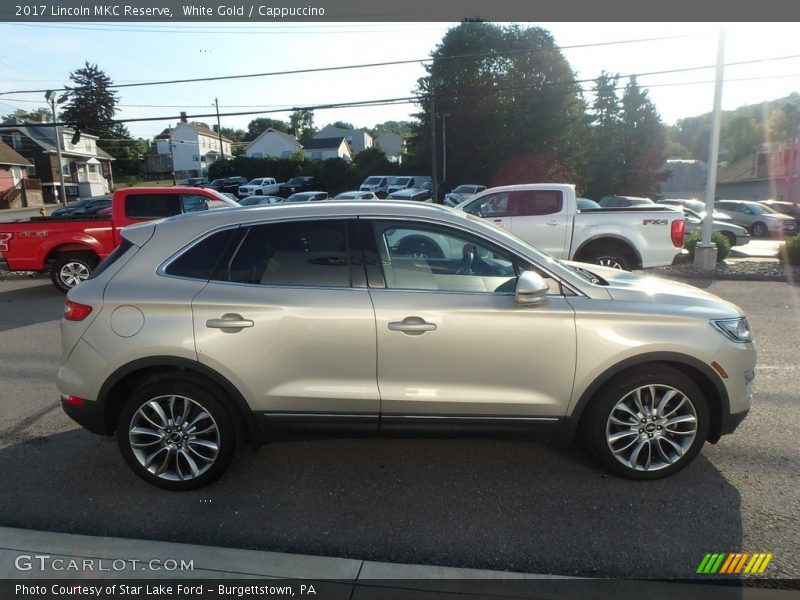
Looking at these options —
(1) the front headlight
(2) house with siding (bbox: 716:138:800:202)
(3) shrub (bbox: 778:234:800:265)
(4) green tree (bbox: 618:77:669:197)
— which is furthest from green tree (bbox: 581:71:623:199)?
(1) the front headlight

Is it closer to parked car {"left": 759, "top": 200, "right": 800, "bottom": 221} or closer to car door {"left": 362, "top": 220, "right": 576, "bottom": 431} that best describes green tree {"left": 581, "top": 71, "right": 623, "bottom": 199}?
parked car {"left": 759, "top": 200, "right": 800, "bottom": 221}

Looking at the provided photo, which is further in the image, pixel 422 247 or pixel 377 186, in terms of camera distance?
pixel 377 186

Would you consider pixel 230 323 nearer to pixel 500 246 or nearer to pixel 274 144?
pixel 500 246

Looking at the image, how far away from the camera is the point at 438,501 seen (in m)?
3.35

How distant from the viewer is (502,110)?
4888cm

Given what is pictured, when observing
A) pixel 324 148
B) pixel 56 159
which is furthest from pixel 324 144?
pixel 56 159

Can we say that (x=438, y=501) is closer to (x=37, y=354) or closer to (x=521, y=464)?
Result: (x=521, y=464)

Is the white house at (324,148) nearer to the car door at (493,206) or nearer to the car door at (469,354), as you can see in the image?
the car door at (493,206)

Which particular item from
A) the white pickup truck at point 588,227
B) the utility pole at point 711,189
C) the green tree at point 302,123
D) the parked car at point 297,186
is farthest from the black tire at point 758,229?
the green tree at point 302,123

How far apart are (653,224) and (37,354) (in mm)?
9120

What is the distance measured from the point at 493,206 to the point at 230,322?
300 inches

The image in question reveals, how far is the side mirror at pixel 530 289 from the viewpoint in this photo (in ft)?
10.3

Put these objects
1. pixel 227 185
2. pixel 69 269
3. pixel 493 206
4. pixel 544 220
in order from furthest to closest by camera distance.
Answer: pixel 227 185
pixel 493 206
pixel 69 269
pixel 544 220

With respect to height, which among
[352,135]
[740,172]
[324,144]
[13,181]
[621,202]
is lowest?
[621,202]
